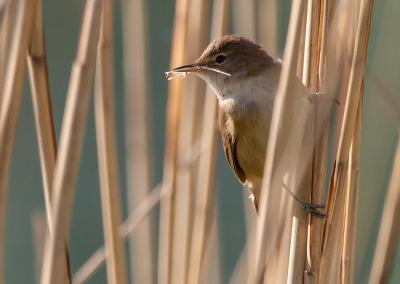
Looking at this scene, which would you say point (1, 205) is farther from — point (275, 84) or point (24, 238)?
point (24, 238)

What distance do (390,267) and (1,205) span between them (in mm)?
756

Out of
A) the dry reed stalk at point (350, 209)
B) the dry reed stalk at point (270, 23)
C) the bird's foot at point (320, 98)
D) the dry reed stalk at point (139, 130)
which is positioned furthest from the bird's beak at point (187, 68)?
the dry reed stalk at point (350, 209)

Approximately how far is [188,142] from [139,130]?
0.55 feet

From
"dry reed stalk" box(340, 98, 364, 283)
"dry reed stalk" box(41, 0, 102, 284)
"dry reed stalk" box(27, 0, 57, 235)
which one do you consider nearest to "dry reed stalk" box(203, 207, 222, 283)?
"dry reed stalk" box(340, 98, 364, 283)

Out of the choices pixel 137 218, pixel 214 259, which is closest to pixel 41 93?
pixel 137 218

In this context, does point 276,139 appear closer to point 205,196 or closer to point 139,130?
point 205,196

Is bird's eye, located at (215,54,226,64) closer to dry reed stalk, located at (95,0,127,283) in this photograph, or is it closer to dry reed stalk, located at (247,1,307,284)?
dry reed stalk, located at (95,0,127,283)

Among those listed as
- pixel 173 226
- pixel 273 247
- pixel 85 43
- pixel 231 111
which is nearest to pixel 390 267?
pixel 273 247

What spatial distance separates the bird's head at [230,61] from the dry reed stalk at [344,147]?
0.59m

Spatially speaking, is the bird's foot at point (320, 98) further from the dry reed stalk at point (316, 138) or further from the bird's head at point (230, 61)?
the bird's head at point (230, 61)

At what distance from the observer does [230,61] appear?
2.08m

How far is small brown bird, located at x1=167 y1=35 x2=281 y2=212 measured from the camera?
6.49ft

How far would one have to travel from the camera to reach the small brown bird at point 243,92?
1.98 m

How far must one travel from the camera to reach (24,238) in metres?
3.47
